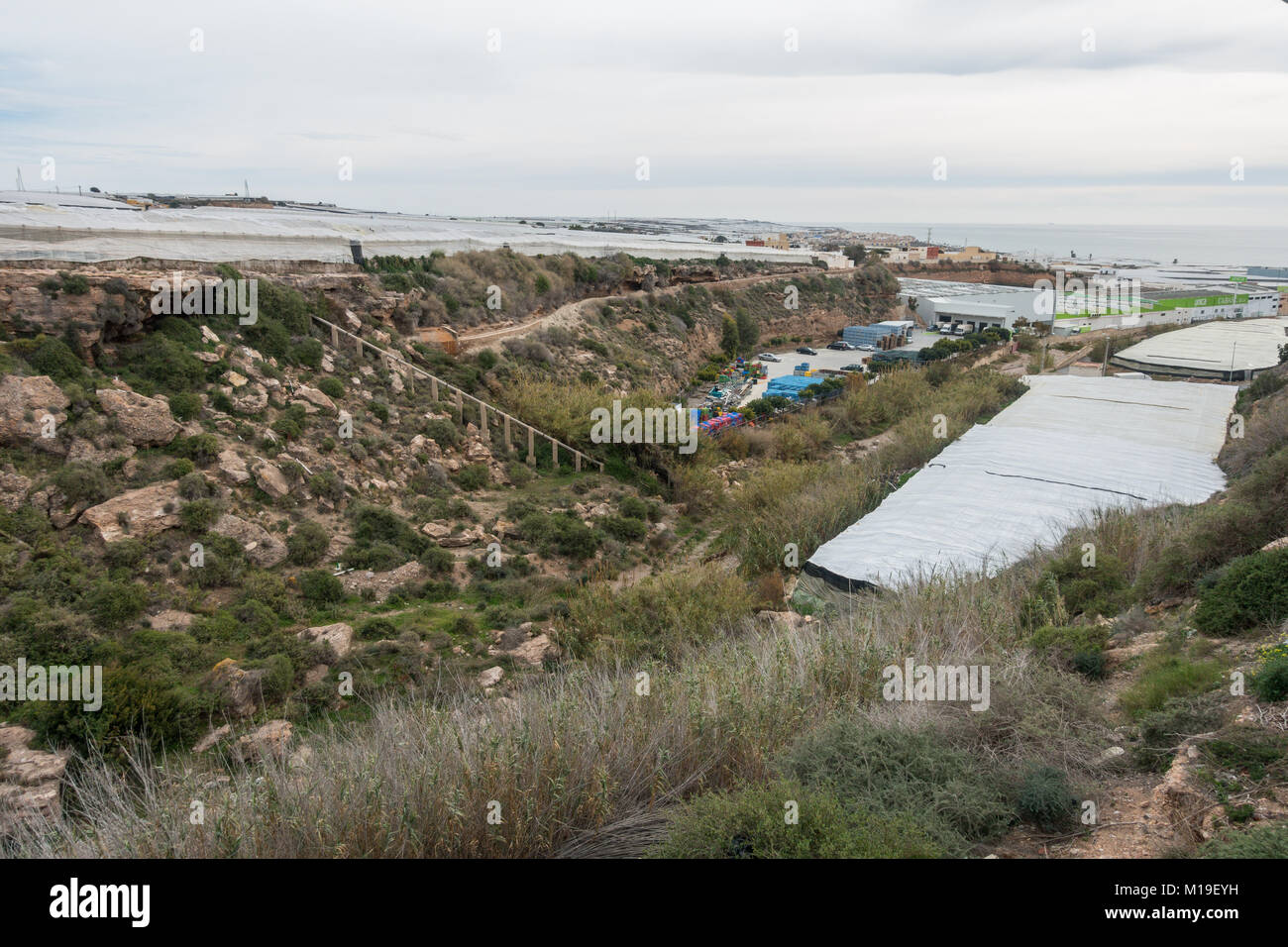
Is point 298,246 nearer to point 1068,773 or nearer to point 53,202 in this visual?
point 53,202

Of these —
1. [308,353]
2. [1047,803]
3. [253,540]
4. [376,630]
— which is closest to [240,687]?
[376,630]

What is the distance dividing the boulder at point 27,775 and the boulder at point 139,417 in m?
7.41

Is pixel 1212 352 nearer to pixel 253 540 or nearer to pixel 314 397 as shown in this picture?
pixel 314 397

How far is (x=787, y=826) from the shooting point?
3840 mm

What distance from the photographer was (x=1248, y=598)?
22.0 ft

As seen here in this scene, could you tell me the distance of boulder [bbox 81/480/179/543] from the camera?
40.7 feet

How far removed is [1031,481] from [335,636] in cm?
1384

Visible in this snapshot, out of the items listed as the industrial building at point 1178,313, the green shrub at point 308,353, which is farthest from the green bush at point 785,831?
the industrial building at point 1178,313

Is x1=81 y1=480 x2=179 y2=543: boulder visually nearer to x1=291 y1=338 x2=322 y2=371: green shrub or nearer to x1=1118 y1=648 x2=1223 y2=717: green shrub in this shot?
x1=291 y1=338 x2=322 y2=371: green shrub

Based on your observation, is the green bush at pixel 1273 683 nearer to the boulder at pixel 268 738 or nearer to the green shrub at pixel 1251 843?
the green shrub at pixel 1251 843

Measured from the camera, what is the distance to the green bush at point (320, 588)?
42.0 feet

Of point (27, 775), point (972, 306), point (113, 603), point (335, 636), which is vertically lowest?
point (27, 775)

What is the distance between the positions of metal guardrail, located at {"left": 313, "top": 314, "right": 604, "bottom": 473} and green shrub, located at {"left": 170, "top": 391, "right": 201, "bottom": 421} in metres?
6.28
